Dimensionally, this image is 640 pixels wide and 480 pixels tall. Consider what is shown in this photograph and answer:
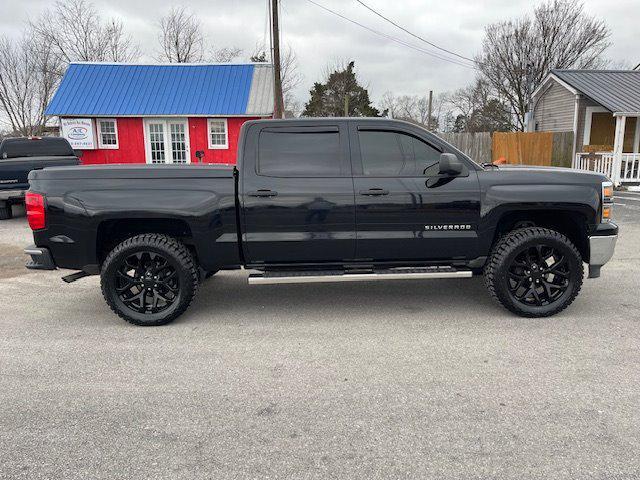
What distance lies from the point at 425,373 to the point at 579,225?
2.50m

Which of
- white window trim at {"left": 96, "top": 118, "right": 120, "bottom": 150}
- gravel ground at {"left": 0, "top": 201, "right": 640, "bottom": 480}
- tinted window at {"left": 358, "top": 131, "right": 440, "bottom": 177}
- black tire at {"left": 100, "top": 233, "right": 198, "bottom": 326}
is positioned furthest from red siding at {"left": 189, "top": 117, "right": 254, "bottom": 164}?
tinted window at {"left": 358, "top": 131, "right": 440, "bottom": 177}

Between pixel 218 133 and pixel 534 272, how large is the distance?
53.5ft

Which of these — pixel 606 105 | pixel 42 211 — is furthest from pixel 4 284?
pixel 606 105

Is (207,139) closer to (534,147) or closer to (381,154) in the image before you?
(534,147)

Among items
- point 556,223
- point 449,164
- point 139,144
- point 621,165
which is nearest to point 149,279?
point 449,164

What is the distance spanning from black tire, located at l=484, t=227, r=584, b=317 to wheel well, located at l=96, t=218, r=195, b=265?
3.07m

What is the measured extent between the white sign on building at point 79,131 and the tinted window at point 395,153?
680 inches

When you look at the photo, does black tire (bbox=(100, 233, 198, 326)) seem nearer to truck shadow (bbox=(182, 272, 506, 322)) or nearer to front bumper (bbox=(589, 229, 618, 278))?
truck shadow (bbox=(182, 272, 506, 322))

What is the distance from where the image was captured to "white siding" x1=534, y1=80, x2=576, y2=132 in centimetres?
1975

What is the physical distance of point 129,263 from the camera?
4582 millimetres

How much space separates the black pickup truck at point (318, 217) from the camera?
14.4 ft

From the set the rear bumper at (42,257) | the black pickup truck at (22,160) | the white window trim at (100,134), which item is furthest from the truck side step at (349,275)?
the white window trim at (100,134)

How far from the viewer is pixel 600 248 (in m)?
4.62

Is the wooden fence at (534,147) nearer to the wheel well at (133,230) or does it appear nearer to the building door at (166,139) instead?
the building door at (166,139)
